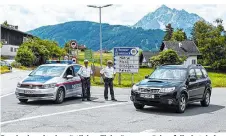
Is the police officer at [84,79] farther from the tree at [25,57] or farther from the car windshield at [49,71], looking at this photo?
the tree at [25,57]

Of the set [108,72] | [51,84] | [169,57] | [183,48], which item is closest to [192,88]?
[108,72]

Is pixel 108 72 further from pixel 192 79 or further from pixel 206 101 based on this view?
pixel 206 101

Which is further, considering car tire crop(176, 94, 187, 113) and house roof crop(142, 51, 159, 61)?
house roof crop(142, 51, 159, 61)

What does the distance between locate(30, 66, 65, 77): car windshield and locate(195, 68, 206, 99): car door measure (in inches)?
212

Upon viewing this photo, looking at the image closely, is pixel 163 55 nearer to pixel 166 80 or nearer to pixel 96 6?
pixel 96 6

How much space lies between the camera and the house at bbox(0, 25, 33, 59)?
7812cm

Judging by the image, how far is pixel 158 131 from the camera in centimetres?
967

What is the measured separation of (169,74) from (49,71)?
5098 mm

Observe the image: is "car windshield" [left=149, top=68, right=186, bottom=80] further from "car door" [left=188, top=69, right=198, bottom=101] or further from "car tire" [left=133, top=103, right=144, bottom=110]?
"car tire" [left=133, top=103, right=144, bottom=110]

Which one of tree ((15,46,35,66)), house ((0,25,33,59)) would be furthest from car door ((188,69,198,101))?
house ((0,25,33,59))

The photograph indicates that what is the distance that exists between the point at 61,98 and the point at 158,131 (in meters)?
6.79

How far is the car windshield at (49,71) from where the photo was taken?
16203 mm

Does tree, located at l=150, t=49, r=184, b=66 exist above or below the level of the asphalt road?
above

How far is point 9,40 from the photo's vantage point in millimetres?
83562
